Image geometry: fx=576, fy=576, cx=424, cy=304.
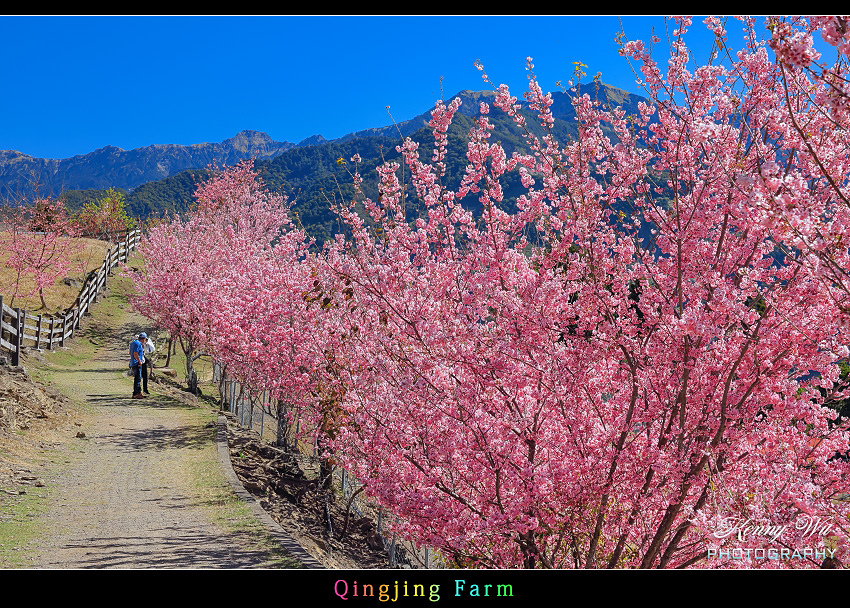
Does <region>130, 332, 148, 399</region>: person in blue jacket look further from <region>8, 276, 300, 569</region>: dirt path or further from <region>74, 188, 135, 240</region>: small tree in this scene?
<region>74, 188, 135, 240</region>: small tree

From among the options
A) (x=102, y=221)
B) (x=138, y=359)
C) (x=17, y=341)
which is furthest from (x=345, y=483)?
(x=102, y=221)

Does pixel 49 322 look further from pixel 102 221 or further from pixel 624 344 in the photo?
pixel 102 221

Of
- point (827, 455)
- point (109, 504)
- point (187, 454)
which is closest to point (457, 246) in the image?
point (827, 455)

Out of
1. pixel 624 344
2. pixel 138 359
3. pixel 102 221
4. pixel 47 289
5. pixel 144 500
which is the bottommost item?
pixel 144 500

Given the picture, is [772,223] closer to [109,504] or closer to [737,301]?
[737,301]

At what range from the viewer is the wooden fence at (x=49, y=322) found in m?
14.3

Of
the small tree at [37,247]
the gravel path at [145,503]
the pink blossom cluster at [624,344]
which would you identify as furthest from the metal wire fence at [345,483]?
the small tree at [37,247]

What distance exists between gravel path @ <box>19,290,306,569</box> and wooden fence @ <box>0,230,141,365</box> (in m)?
1.78

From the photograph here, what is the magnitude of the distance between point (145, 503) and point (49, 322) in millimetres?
14098

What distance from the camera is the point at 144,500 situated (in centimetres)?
769

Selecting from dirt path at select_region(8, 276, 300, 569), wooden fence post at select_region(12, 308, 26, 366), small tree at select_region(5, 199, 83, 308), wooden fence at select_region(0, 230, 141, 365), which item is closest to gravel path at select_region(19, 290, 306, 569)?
dirt path at select_region(8, 276, 300, 569)

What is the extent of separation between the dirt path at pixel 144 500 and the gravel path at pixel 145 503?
0.4 inches

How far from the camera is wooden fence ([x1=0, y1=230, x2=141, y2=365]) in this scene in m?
14.3

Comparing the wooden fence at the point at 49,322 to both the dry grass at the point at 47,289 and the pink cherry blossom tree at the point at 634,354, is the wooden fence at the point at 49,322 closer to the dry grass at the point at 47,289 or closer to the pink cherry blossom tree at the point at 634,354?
the dry grass at the point at 47,289
